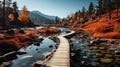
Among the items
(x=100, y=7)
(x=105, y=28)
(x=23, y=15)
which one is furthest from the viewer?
(x=100, y=7)

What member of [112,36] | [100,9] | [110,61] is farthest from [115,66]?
[100,9]

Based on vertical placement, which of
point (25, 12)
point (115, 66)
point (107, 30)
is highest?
point (25, 12)

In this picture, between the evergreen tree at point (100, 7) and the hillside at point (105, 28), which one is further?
the evergreen tree at point (100, 7)

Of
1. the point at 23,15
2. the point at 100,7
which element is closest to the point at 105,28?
the point at 23,15

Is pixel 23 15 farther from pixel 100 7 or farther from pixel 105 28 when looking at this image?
pixel 105 28

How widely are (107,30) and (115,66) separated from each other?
39.1m

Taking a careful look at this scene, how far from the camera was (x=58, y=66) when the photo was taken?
2212 centimetres

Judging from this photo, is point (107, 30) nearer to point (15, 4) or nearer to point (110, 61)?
point (110, 61)

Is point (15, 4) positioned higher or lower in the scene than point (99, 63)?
higher

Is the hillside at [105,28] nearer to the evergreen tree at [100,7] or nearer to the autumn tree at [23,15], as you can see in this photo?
the evergreen tree at [100,7]

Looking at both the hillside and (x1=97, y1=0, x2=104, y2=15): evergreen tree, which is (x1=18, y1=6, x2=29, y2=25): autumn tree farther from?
(x1=97, y1=0, x2=104, y2=15): evergreen tree

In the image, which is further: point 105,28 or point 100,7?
point 100,7

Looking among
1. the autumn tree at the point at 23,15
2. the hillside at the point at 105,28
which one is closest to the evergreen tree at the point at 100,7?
the hillside at the point at 105,28

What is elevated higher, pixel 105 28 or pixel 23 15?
pixel 23 15
